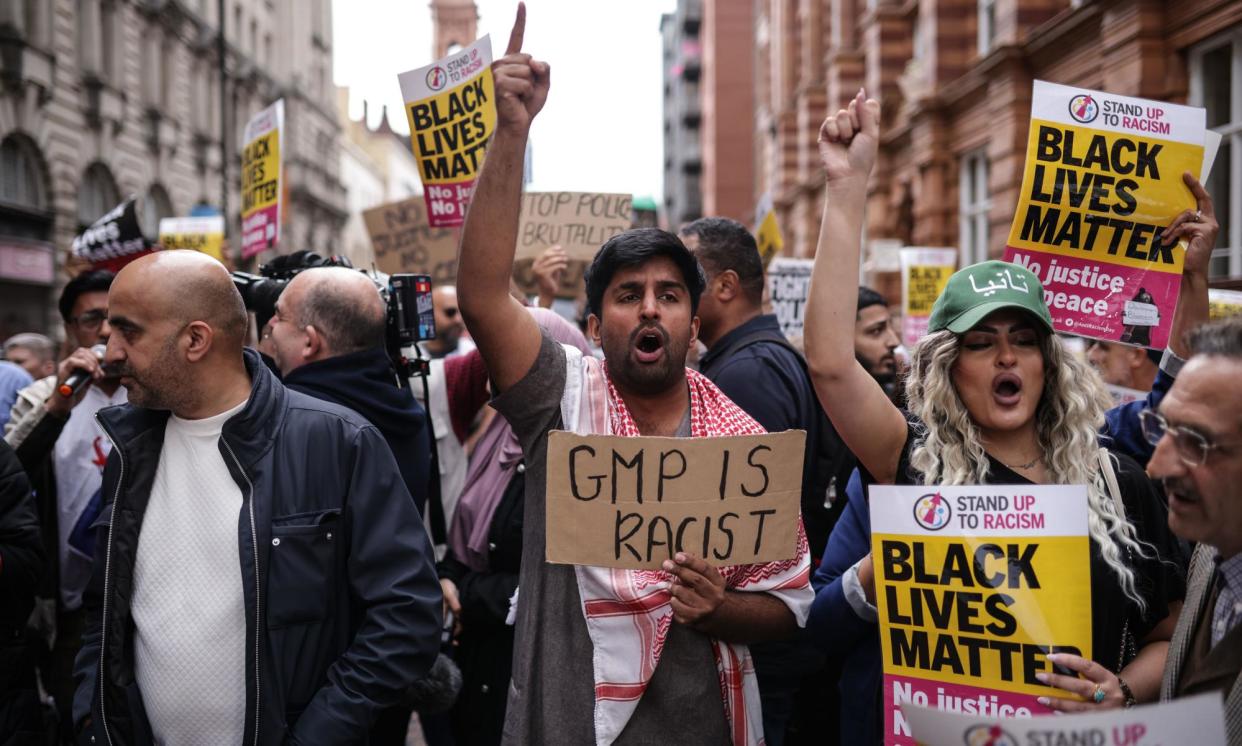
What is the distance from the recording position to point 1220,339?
188cm

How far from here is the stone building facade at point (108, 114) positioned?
64.5 feet

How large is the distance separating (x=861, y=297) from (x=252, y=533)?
382cm

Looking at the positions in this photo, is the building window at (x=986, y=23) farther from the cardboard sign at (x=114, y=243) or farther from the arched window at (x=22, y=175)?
the arched window at (x=22, y=175)

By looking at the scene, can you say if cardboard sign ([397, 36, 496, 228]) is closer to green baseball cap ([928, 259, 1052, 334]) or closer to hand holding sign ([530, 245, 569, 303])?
hand holding sign ([530, 245, 569, 303])

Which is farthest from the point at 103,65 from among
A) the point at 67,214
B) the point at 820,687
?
the point at 820,687

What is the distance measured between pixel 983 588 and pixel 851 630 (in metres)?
0.50

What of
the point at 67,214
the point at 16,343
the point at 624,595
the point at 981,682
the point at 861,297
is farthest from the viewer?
the point at 67,214

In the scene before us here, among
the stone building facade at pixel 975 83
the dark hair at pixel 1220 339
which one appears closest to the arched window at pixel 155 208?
the stone building facade at pixel 975 83

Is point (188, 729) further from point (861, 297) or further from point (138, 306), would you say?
point (861, 297)

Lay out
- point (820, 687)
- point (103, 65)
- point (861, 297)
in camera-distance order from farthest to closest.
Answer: point (103, 65) → point (861, 297) → point (820, 687)

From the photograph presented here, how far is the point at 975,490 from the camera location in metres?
2.33

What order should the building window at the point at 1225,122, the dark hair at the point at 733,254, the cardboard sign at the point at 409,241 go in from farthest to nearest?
the building window at the point at 1225,122 → the cardboard sign at the point at 409,241 → the dark hair at the point at 733,254

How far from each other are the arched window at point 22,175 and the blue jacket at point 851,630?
65.6 ft

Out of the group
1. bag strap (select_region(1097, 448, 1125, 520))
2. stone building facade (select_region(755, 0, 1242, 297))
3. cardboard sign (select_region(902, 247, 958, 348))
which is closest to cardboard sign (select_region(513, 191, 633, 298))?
bag strap (select_region(1097, 448, 1125, 520))
